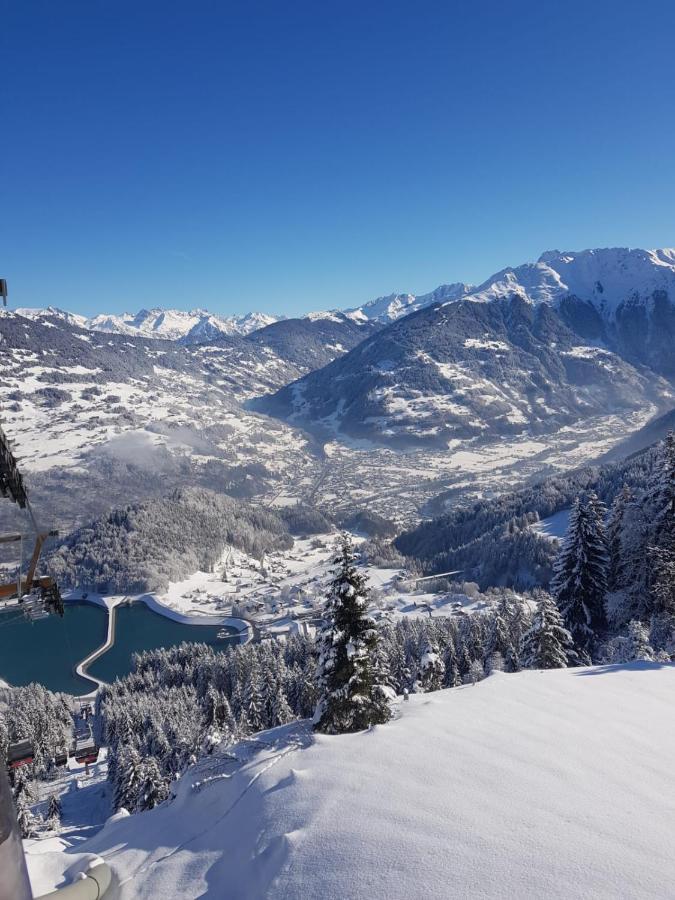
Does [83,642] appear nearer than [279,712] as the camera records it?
No

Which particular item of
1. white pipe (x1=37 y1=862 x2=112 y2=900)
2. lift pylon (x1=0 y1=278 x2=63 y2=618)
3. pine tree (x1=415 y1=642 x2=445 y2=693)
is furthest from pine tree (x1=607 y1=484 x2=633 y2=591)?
white pipe (x1=37 y1=862 x2=112 y2=900)

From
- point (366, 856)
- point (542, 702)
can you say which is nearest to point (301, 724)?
point (542, 702)

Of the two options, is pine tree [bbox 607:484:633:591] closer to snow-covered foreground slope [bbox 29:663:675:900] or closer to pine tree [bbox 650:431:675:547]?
pine tree [bbox 650:431:675:547]

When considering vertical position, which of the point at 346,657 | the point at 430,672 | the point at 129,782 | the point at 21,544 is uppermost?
the point at 21,544

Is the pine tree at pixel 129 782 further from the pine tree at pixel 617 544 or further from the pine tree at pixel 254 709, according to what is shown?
the pine tree at pixel 617 544

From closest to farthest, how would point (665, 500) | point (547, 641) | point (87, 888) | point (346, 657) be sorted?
1. point (87, 888)
2. point (346, 657)
3. point (665, 500)
4. point (547, 641)

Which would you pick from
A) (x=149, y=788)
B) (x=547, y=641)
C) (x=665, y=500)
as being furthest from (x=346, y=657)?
(x=149, y=788)

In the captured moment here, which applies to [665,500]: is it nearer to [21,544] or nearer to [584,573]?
[584,573]
